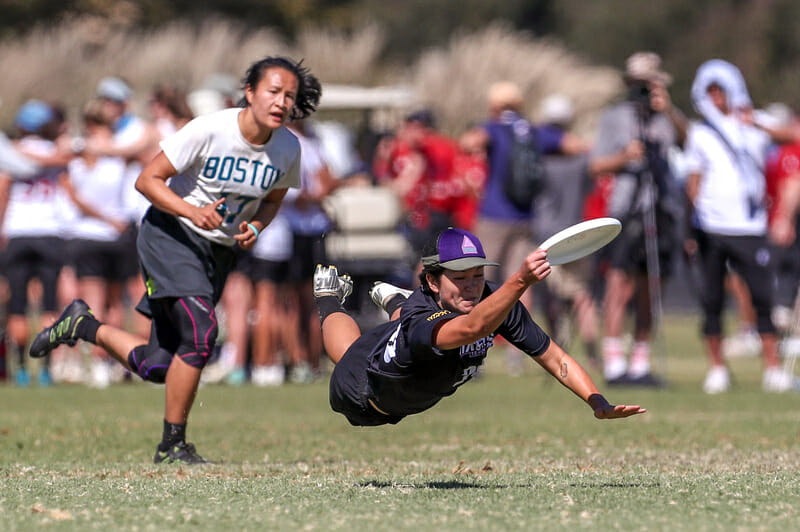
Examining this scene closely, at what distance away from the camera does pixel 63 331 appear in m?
8.70

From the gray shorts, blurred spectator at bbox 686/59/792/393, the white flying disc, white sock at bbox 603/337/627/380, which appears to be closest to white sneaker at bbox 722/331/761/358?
blurred spectator at bbox 686/59/792/393

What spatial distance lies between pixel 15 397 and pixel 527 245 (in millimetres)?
4956

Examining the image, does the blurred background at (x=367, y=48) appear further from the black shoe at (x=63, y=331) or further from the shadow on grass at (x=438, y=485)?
the shadow on grass at (x=438, y=485)

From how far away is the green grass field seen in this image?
18.9ft

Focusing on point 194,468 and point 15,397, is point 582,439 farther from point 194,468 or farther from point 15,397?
point 15,397

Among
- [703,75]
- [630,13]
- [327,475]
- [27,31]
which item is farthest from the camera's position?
[630,13]

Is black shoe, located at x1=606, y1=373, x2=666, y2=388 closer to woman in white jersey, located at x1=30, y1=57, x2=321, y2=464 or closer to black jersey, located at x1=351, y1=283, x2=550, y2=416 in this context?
woman in white jersey, located at x1=30, y1=57, x2=321, y2=464

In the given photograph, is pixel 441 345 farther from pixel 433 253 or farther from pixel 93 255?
pixel 93 255

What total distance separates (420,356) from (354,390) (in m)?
0.69

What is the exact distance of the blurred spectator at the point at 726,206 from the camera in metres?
12.9

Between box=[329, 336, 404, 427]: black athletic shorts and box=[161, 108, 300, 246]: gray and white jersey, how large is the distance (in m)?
1.41

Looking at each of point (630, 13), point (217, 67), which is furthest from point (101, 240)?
point (630, 13)

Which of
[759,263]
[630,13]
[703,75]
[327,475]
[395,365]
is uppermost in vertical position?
[630,13]

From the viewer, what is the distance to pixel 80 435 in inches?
364
